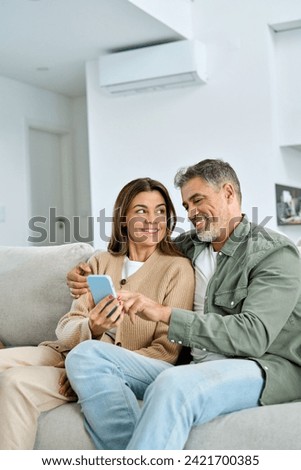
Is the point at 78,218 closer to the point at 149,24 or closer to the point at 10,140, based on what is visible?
the point at 10,140

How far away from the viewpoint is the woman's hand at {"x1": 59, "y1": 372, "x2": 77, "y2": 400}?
2.05m

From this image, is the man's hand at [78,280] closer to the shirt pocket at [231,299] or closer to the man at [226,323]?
the man at [226,323]

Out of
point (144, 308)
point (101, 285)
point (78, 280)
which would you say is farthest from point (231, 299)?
point (78, 280)

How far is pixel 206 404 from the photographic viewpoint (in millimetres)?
1726

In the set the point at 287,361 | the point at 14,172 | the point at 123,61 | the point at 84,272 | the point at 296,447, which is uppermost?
the point at 123,61

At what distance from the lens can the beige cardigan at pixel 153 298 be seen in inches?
84.6

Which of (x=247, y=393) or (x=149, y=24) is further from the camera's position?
(x=149, y=24)

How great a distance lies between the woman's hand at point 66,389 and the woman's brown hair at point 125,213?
1.75ft

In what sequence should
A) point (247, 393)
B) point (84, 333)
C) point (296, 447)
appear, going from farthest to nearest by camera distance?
1. point (84, 333)
2. point (247, 393)
3. point (296, 447)

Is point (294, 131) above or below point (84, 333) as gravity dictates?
above

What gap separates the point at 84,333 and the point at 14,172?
4472 millimetres

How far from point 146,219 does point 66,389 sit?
660mm

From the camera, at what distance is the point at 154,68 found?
5391mm

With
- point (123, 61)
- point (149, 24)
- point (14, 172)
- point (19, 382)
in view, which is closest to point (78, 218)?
point (14, 172)
